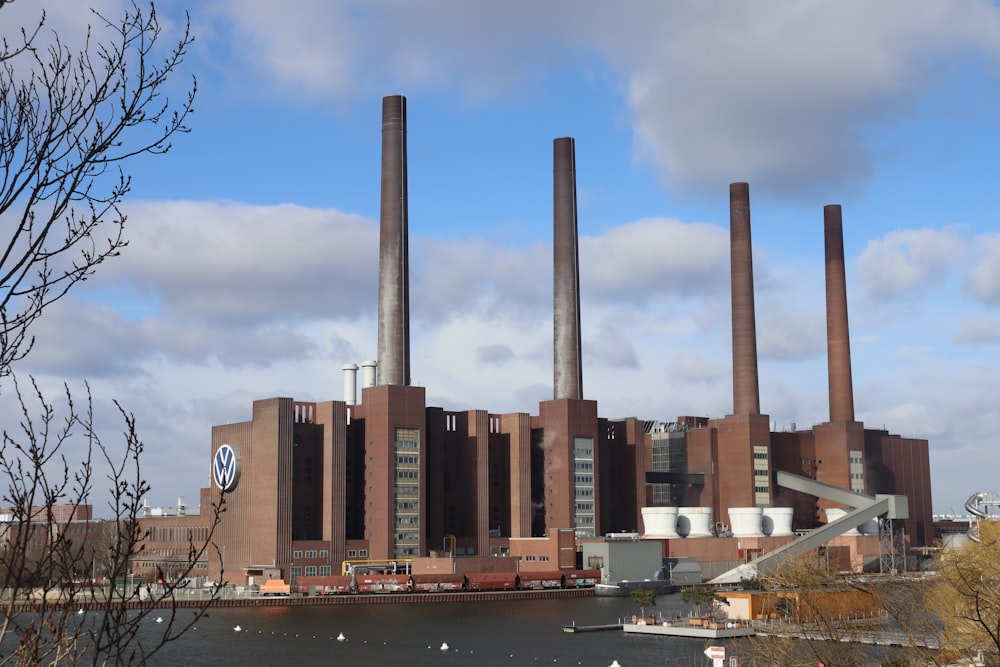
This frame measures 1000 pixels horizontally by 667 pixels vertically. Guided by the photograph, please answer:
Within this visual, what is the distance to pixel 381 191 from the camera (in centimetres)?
14575

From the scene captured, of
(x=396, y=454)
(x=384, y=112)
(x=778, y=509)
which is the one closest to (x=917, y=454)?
(x=778, y=509)

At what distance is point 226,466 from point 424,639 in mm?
59521

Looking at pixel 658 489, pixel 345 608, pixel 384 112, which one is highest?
pixel 384 112

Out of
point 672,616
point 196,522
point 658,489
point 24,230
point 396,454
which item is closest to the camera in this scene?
point 24,230

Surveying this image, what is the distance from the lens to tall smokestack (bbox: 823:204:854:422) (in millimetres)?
169750

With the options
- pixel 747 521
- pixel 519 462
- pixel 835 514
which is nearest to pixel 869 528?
pixel 835 514

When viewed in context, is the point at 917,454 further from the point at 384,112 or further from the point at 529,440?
the point at 384,112

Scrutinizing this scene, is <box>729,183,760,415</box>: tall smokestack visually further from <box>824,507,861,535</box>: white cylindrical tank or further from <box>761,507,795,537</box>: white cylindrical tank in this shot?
<box>824,507,861,535</box>: white cylindrical tank

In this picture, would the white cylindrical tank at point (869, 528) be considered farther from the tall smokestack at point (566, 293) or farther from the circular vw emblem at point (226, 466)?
the circular vw emblem at point (226, 466)

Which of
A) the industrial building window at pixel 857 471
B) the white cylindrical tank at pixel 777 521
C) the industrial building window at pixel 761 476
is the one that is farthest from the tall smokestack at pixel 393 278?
the industrial building window at pixel 857 471

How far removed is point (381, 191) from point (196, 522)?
5323 centimetres

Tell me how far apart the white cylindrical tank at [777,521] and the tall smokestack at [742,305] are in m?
14.5

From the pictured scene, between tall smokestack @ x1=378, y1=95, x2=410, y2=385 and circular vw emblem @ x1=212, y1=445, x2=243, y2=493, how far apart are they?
20.7 meters

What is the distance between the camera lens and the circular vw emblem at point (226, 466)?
14112 cm
